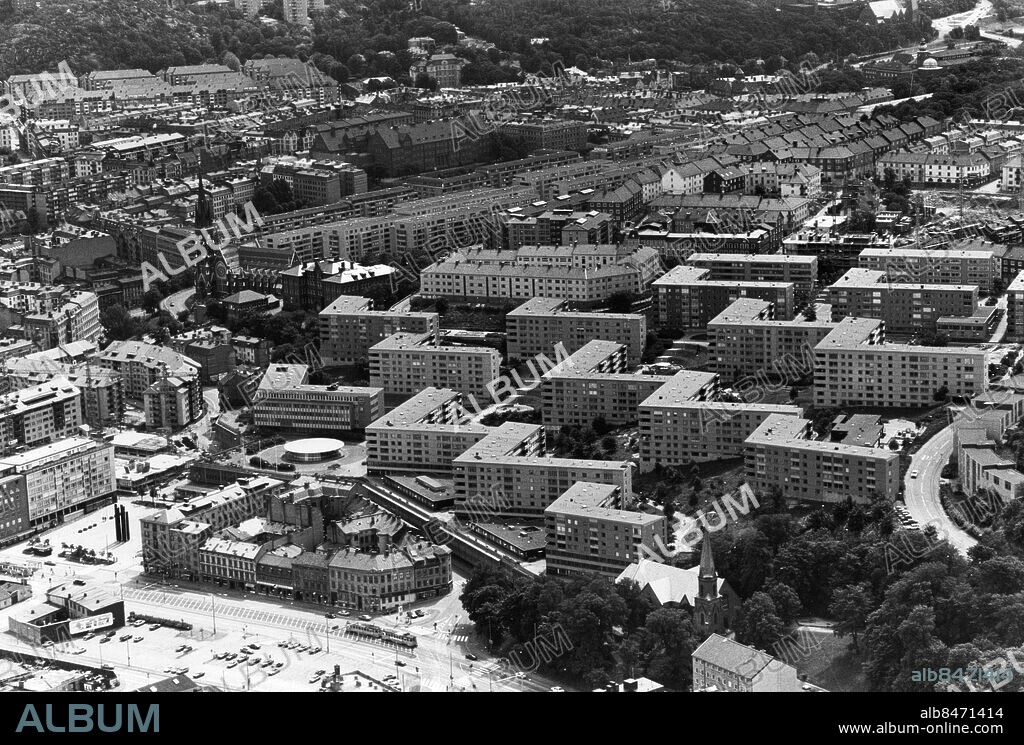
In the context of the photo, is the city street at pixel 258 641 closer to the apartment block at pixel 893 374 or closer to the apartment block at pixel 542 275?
the apartment block at pixel 893 374

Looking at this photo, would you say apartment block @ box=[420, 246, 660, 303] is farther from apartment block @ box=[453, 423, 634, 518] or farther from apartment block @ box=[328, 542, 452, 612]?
apartment block @ box=[328, 542, 452, 612]

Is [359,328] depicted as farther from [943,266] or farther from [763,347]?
[943,266]

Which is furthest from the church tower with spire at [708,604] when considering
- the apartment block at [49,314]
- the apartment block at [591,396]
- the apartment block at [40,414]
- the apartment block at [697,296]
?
the apartment block at [49,314]

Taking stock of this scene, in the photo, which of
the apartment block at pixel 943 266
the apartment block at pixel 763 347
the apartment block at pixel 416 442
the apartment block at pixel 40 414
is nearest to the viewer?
the apartment block at pixel 416 442

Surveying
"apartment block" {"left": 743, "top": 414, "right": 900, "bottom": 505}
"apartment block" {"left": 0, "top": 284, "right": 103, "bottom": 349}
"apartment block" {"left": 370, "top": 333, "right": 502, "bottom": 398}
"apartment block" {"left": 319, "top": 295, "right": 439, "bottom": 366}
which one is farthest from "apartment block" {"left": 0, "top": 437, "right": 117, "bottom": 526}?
"apartment block" {"left": 743, "top": 414, "right": 900, "bottom": 505}

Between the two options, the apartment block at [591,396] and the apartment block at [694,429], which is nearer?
the apartment block at [694,429]

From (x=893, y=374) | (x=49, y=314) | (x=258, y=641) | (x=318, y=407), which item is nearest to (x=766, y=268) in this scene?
(x=893, y=374)
